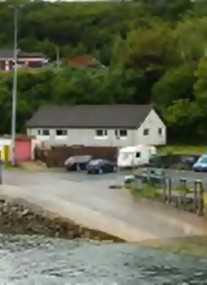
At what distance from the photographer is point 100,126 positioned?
77.2 metres

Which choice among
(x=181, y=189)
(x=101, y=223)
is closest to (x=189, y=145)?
(x=181, y=189)

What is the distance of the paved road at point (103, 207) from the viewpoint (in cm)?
3938

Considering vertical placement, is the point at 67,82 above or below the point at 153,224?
above

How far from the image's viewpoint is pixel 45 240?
40219 millimetres

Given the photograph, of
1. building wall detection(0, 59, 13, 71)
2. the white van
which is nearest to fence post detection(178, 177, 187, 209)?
the white van

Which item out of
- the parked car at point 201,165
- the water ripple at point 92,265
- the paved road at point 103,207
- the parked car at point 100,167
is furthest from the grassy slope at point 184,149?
the water ripple at point 92,265

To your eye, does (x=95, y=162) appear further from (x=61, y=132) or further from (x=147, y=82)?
(x=147, y=82)

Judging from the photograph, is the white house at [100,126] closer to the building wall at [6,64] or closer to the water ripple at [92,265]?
the water ripple at [92,265]

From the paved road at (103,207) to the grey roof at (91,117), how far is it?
1779 cm

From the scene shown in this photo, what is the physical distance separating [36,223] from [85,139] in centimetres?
3513

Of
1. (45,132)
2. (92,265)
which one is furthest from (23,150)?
(92,265)

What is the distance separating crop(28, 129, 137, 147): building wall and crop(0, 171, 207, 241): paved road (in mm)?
17138

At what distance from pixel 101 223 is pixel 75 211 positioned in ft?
10.4

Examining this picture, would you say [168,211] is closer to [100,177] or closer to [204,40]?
[100,177]
